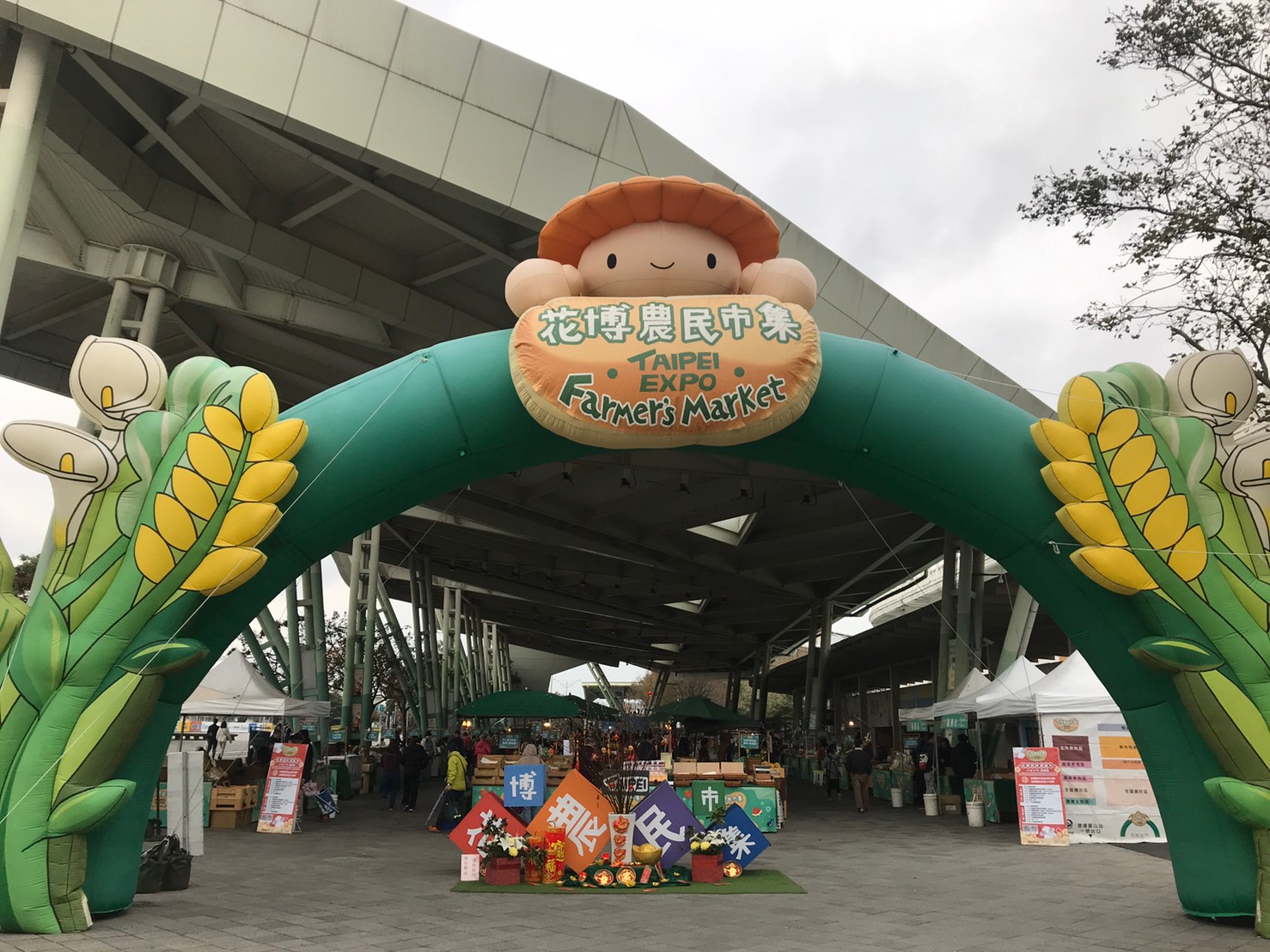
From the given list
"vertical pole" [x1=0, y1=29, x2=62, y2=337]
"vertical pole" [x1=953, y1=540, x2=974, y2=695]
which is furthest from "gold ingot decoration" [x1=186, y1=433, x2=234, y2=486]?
"vertical pole" [x1=953, y1=540, x2=974, y2=695]

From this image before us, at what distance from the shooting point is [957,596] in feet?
71.9

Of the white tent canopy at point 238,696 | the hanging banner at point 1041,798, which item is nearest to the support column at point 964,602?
the hanging banner at point 1041,798

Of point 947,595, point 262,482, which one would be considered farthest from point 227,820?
point 947,595

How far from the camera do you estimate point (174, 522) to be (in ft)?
23.3

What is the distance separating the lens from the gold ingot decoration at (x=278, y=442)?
736cm

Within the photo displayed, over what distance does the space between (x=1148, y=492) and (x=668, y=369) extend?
385 centimetres

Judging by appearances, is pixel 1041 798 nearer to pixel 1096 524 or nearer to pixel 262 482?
pixel 1096 524

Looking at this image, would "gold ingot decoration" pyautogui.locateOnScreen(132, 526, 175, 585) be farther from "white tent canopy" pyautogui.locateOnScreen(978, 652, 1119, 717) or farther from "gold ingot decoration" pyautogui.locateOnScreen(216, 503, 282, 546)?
"white tent canopy" pyautogui.locateOnScreen(978, 652, 1119, 717)

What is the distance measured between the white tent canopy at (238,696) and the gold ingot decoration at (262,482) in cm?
1081

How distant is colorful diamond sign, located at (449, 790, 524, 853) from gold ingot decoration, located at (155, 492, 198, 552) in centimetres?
406

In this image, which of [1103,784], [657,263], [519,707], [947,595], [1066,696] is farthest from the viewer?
[519,707]

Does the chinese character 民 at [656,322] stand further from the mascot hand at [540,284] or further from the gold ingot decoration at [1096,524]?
the gold ingot decoration at [1096,524]

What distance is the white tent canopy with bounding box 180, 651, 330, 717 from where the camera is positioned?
16.7 metres

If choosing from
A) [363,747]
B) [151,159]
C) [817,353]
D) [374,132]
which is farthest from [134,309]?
[363,747]
